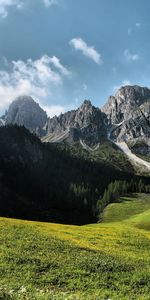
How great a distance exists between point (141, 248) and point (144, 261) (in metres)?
8.78

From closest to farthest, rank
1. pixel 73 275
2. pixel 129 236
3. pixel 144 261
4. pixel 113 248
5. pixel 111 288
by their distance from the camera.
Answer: pixel 111 288
pixel 73 275
pixel 144 261
pixel 113 248
pixel 129 236

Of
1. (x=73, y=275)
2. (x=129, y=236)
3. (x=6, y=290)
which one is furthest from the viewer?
(x=129, y=236)

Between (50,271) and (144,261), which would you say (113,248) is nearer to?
(144,261)

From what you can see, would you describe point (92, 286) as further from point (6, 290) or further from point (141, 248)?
point (141, 248)

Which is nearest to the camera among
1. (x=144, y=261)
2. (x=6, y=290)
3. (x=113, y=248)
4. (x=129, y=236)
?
(x=6, y=290)

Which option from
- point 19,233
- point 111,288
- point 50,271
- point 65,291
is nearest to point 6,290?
point 65,291

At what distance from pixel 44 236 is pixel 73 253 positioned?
8432 mm

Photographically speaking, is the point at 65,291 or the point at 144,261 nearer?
the point at 65,291

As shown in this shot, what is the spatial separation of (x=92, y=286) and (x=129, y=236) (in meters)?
28.4

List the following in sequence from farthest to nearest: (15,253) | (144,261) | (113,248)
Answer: (113,248), (144,261), (15,253)

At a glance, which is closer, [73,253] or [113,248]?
[73,253]

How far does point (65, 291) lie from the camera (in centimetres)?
2550

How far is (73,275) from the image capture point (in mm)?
28906

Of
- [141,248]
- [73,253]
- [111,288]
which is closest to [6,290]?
[111,288]
